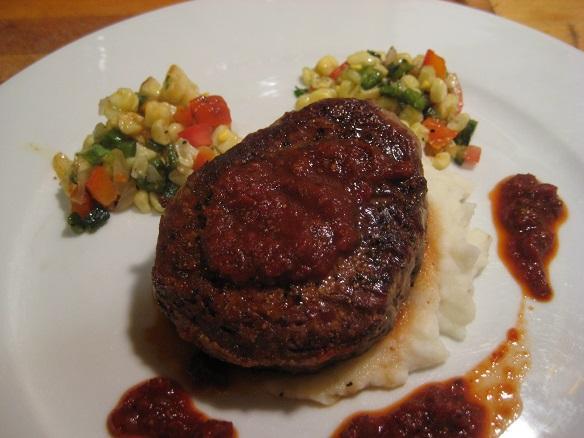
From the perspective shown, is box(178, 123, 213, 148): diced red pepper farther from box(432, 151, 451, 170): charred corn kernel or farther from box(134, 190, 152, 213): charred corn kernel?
box(432, 151, 451, 170): charred corn kernel

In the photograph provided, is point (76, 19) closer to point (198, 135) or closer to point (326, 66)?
point (198, 135)

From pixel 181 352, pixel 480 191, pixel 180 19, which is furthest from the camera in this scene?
pixel 180 19

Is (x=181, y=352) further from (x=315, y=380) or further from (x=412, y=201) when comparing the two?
(x=412, y=201)

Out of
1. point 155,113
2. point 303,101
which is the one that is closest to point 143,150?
point 155,113

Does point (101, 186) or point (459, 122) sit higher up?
point (101, 186)

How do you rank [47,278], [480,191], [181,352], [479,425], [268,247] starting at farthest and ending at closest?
[480,191]
[47,278]
[181,352]
[479,425]
[268,247]

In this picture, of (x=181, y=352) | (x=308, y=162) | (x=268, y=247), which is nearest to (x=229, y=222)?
(x=268, y=247)

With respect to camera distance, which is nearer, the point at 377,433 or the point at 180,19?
the point at 377,433
